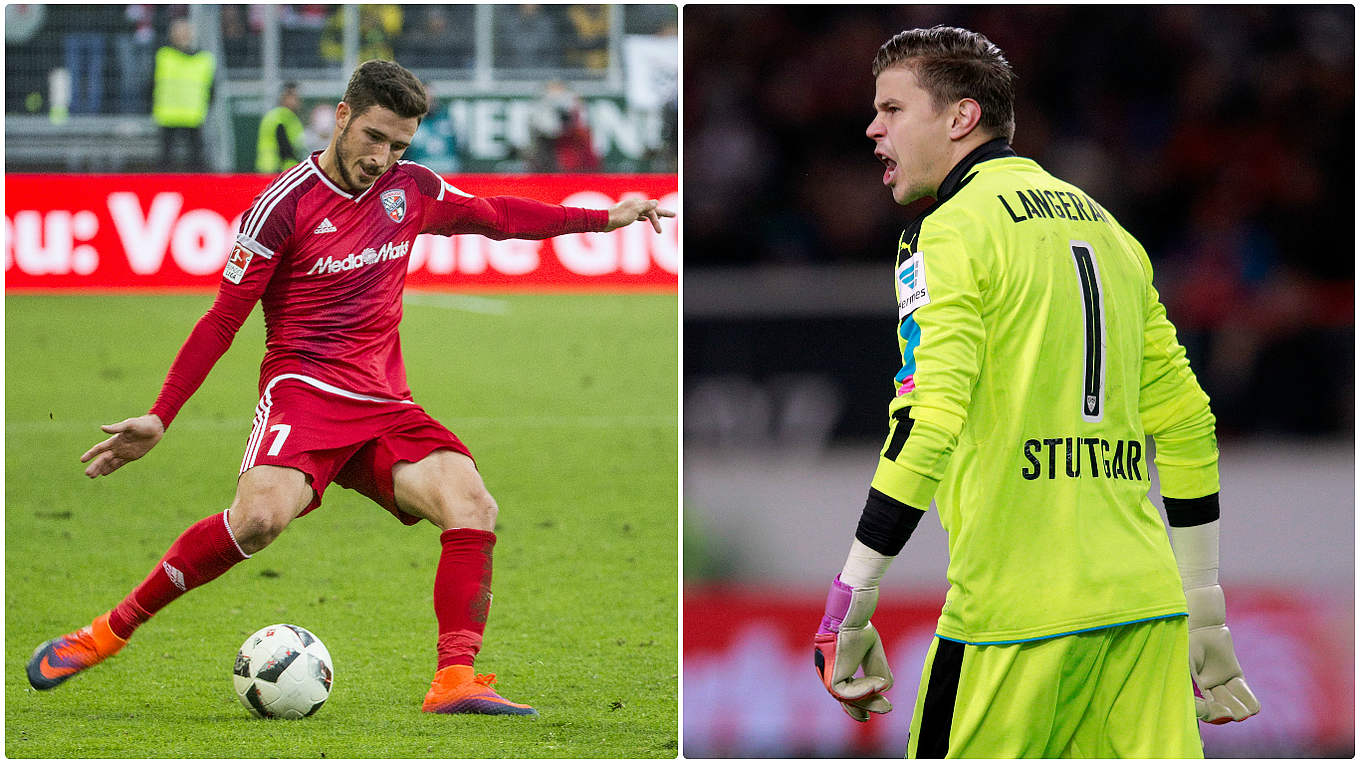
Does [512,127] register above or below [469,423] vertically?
above

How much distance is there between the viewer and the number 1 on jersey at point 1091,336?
2.07 meters

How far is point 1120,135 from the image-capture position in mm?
7031

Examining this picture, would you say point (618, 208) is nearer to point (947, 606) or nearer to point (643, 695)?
point (643, 695)

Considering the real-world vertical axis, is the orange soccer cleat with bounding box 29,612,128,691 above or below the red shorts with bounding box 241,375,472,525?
below

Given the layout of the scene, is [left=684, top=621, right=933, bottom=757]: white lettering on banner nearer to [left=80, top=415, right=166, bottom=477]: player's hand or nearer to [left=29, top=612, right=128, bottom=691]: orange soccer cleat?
[left=29, top=612, right=128, bottom=691]: orange soccer cleat

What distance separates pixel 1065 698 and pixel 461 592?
179 cm

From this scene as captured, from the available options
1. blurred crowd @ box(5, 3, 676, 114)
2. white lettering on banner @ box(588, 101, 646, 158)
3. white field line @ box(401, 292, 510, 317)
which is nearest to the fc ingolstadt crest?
white field line @ box(401, 292, 510, 317)

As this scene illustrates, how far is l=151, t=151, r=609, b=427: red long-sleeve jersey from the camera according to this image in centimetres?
336

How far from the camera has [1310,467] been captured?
5297mm

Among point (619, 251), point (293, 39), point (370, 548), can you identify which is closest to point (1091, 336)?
point (370, 548)

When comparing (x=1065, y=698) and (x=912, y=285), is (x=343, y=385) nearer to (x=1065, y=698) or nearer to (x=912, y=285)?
(x=912, y=285)

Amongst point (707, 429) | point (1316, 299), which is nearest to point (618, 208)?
point (707, 429)

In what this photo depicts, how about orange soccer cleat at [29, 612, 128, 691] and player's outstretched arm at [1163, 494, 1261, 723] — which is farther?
orange soccer cleat at [29, 612, 128, 691]

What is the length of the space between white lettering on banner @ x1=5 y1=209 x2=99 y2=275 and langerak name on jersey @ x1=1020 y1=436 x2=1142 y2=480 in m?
8.56
